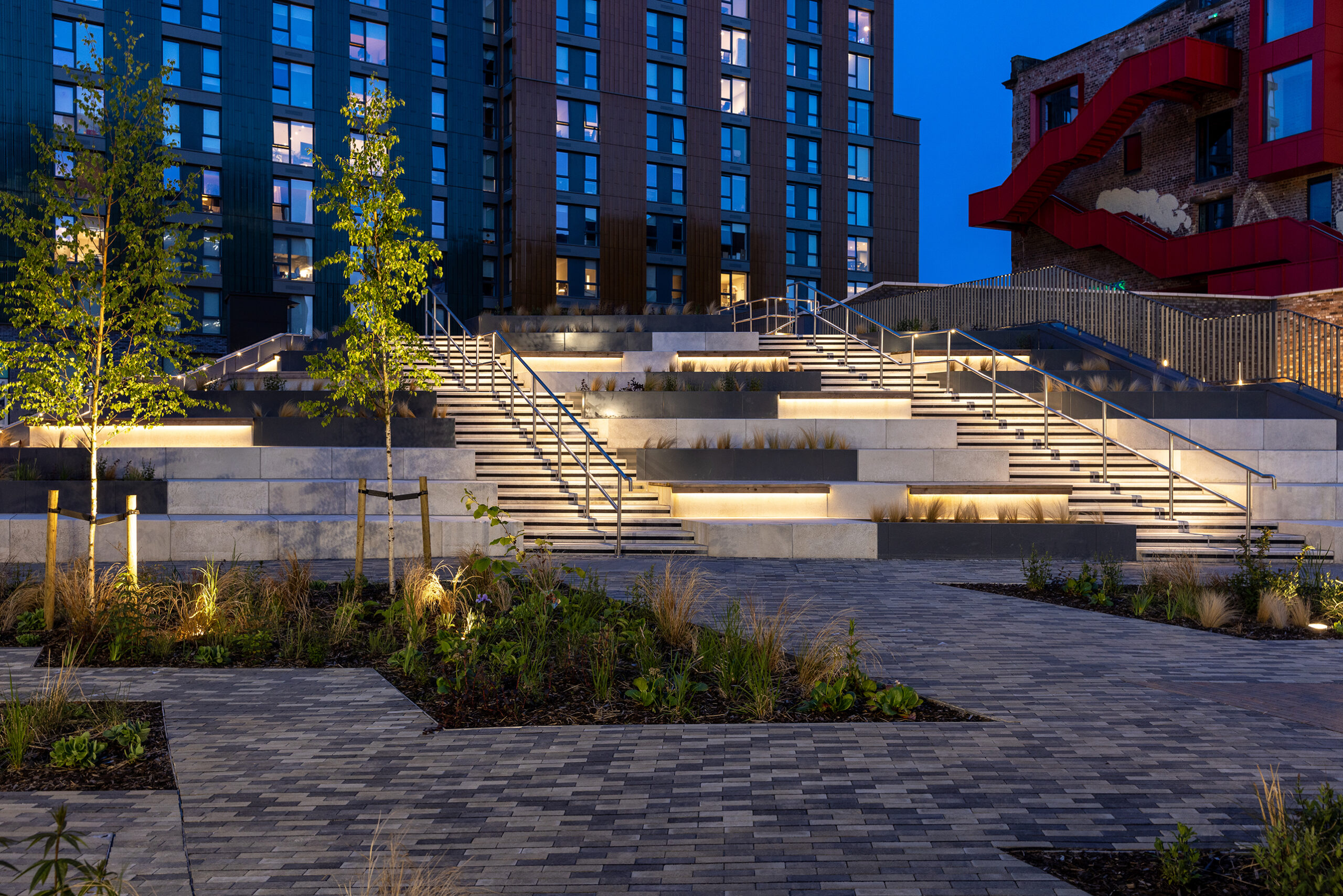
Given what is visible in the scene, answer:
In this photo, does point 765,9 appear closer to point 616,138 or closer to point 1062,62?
point 616,138

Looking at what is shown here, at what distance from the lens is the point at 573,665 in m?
7.78

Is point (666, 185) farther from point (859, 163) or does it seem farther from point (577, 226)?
point (859, 163)

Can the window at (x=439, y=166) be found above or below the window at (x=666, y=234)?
above

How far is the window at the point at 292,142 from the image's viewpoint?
145 feet

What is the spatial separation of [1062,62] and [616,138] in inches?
782

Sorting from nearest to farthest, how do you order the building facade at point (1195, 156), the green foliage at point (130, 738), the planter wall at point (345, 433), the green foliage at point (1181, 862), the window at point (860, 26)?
the green foliage at point (1181, 862) → the green foliage at point (130, 738) → the planter wall at point (345, 433) → the building facade at point (1195, 156) → the window at point (860, 26)

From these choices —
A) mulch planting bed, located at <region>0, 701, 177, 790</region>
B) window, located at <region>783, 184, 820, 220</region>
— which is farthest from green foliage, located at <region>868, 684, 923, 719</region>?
window, located at <region>783, 184, 820, 220</region>

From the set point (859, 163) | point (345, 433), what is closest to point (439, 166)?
point (859, 163)

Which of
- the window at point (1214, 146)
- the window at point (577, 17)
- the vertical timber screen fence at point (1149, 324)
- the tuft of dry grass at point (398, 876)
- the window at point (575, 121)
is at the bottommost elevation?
the tuft of dry grass at point (398, 876)

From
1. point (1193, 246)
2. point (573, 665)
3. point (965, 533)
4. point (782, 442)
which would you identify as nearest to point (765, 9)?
point (1193, 246)

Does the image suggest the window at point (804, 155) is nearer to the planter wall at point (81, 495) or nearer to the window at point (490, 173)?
the window at point (490, 173)

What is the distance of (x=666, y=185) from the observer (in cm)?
5031

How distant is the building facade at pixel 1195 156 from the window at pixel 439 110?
2492cm

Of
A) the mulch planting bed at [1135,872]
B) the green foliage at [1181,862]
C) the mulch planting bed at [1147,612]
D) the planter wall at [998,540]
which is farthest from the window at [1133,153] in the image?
the green foliage at [1181,862]
